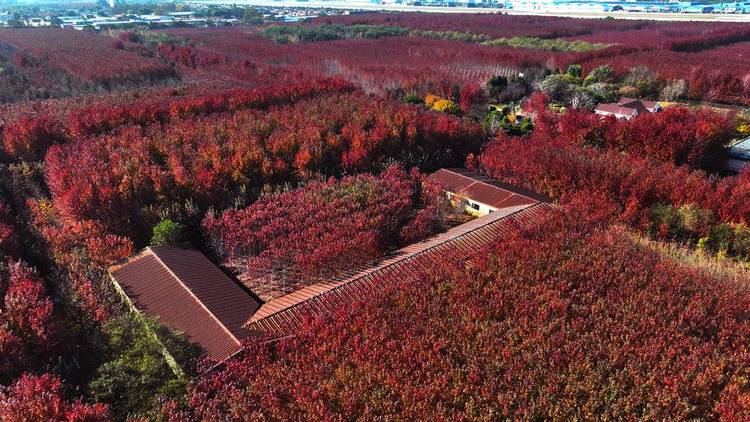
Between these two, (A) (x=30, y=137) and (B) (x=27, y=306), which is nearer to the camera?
(B) (x=27, y=306)

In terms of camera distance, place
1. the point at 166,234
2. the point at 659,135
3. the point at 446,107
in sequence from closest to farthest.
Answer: the point at 166,234
the point at 659,135
the point at 446,107

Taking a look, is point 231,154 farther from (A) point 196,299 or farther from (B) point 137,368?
(B) point 137,368

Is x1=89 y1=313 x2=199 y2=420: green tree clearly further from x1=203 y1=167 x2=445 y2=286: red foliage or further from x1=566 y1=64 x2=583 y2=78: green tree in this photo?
x1=566 y1=64 x2=583 y2=78: green tree

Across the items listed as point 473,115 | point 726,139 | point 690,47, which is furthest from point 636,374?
point 690,47

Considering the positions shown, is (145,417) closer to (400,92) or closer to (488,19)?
(400,92)

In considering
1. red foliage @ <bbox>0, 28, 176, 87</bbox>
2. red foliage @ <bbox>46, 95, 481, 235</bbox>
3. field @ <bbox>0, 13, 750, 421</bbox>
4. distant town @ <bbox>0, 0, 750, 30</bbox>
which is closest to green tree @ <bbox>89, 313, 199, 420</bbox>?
field @ <bbox>0, 13, 750, 421</bbox>

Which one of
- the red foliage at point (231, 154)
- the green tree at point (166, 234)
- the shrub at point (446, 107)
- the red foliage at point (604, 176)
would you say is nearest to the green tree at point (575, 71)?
the shrub at point (446, 107)

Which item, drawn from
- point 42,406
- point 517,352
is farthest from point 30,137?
point 517,352
